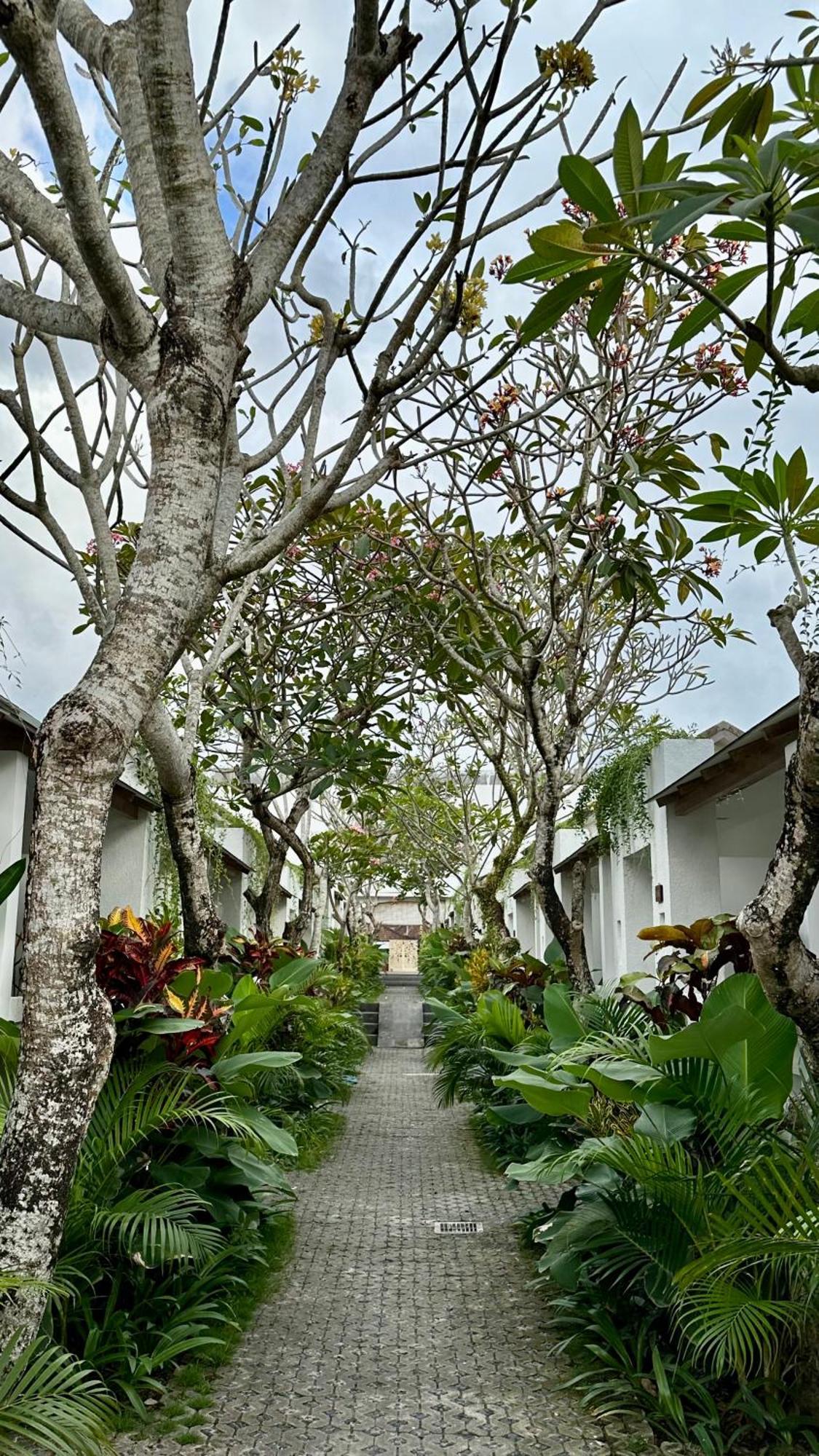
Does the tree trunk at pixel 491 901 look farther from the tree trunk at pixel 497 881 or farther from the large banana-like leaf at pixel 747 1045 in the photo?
the large banana-like leaf at pixel 747 1045

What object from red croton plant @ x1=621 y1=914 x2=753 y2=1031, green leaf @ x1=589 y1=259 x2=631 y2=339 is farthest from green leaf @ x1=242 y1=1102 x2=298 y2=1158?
green leaf @ x1=589 y1=259 x2=631 y2=339

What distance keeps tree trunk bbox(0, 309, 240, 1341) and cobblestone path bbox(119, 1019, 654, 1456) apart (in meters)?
0.98

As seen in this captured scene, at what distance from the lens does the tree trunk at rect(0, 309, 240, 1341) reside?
2848 mm

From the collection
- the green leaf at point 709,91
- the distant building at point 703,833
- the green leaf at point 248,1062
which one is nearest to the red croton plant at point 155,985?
the green leaf at point 248,1062

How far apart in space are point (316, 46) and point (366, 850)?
18.7 meters

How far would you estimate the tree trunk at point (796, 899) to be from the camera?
291 centimetres

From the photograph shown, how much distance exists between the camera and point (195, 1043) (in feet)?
14.5

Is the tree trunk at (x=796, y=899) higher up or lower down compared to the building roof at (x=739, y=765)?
lower down

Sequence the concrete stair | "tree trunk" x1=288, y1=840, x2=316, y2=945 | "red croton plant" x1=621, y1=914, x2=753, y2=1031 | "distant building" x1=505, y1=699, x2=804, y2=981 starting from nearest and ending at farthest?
"red croton plant" x1=621, y1=914, x2=753, y2=1031, "distant building" x1=505, y1=699, x2=804, y2=981, "tree trunk" x1=288, y1=840, x2=316, y2=945, the concrete stair

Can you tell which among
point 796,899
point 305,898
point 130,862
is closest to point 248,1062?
point 796,899

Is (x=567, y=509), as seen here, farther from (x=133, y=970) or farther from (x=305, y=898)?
(x=305, y=898)

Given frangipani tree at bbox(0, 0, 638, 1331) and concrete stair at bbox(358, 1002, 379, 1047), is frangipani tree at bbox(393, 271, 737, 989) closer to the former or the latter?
frangipani tree at bbox(0, 0, 638, 1331)

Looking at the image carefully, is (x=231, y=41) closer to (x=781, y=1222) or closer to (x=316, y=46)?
(x=316, y=46)

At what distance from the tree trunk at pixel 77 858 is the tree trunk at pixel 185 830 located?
1.72 meters
